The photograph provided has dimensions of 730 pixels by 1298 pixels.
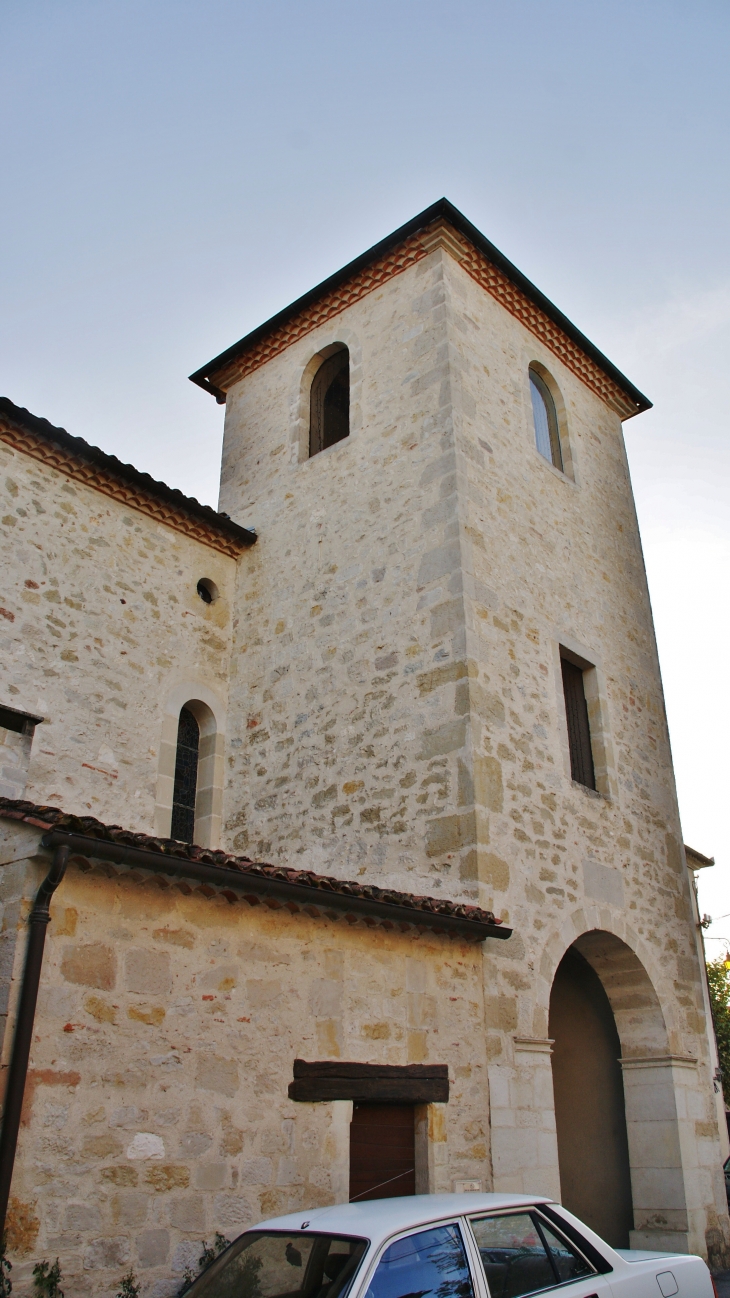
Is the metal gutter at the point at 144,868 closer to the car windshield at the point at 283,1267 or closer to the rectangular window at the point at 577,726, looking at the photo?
the car windshield at the point at 283,1267

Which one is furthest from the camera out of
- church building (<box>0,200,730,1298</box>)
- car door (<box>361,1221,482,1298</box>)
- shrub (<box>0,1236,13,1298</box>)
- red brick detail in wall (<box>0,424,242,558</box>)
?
red brick detail in wall (<box>0,424,242,558</box>)

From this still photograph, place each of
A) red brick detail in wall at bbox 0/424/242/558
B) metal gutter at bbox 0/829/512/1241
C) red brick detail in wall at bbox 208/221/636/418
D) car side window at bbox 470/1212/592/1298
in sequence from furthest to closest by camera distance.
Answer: red brick detail in wall at bbox 208/221/636/418 → red brick detail in wall at bbox 0/424/242/558 → metal gutter at bbox 0/829/512/1241 → car side window at bbox 470/1212/592/1298

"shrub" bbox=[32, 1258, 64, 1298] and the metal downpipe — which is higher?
the metal downpipe

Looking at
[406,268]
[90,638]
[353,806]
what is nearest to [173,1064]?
[353,806]

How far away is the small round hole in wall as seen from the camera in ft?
34.9

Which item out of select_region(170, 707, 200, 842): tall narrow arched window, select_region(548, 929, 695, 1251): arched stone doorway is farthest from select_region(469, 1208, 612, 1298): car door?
select_region(170, 707, 200, 842): tall narrow arched window

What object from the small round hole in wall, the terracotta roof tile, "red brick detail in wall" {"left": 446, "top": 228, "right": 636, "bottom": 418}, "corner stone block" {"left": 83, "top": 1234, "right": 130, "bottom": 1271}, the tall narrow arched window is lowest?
"corner stone block" {"left": 83, "top": 1234, "right": 130, "bottom": 1271}

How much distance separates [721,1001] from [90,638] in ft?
66.8

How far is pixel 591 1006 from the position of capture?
32.6ft

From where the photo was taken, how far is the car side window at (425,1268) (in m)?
3.42

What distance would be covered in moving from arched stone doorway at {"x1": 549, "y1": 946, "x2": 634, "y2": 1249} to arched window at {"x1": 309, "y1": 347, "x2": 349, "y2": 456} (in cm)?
638

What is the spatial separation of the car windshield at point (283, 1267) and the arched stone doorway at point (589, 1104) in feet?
20.5

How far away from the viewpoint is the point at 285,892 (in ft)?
19.4

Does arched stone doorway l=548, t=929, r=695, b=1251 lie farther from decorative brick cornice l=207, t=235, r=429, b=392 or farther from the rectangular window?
decorative brick cornice l=207, t=235, r=429, b=392
